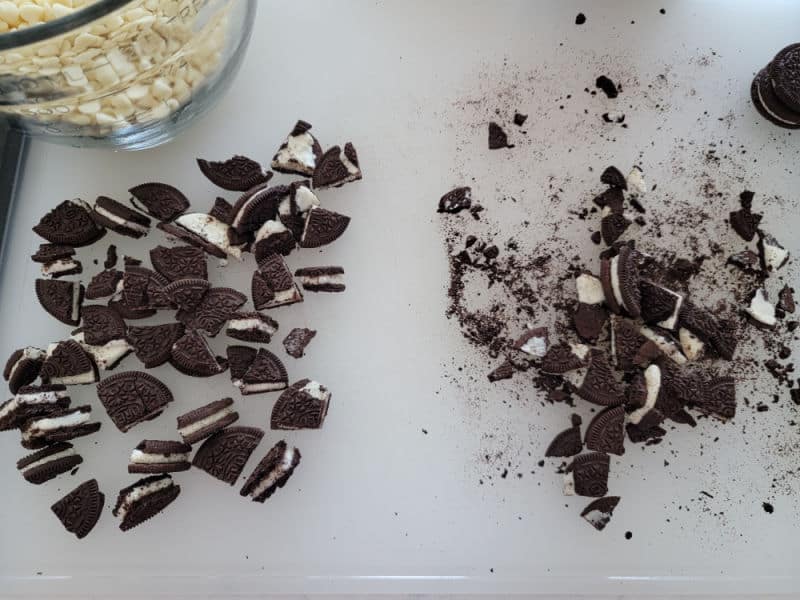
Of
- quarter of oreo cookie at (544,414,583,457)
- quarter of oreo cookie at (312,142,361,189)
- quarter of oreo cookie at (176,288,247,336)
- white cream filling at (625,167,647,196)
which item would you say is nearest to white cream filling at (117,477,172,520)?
quarter of oreo cookie at (176,288,247,336)

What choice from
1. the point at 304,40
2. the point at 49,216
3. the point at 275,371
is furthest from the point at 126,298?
the point at 304,40

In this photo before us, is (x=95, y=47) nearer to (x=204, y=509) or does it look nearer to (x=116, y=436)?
(x=116, y=436)

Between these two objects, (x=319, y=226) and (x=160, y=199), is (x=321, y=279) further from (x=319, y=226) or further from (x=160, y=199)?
(x=160, y=199)

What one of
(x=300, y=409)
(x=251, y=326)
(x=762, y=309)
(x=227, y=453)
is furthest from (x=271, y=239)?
(x=762, y=309)

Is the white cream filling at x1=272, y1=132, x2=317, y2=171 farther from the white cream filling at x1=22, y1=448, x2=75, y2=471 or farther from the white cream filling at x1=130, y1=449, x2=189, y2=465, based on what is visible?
the white cream filling at x1=22, y1=448, x2=75, y2=471

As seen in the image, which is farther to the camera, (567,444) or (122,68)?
(567,444)

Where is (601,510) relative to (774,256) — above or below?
below
